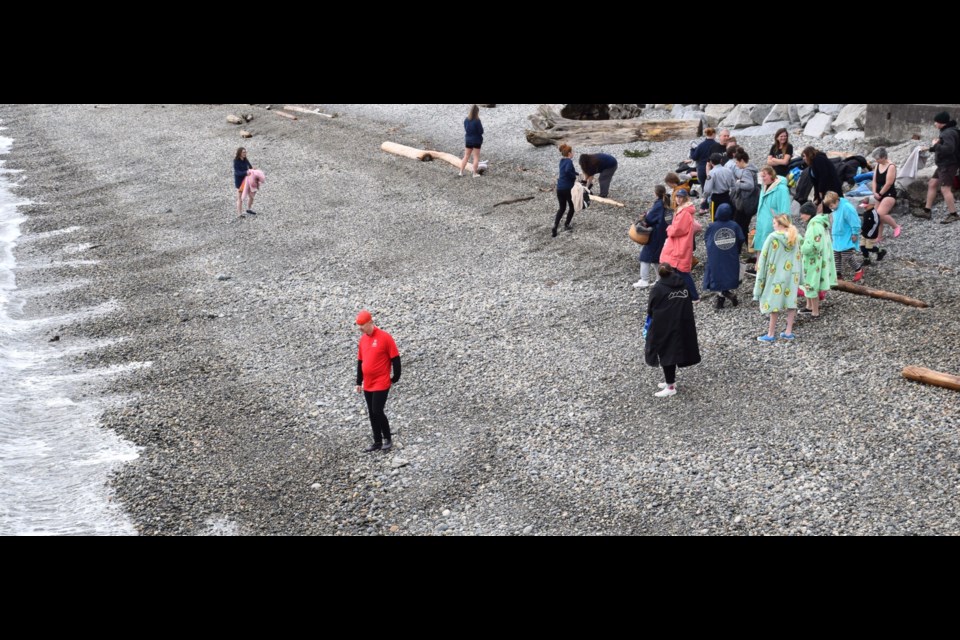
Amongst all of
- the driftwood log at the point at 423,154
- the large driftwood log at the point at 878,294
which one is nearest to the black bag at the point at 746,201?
the large driftwood log at the point at 878,294

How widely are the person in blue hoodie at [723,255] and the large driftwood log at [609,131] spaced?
11213 mm

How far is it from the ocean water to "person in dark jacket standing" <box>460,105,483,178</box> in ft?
32.6

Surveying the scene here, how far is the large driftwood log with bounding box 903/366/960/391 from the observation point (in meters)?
10.9

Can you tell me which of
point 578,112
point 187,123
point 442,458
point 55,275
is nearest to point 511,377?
point 442,458

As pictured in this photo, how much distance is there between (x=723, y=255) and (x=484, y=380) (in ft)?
14.3

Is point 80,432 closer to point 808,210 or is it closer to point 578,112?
point 808,210

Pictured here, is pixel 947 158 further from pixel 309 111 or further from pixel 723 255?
pixel 309 111

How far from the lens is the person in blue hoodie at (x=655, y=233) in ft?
47.1

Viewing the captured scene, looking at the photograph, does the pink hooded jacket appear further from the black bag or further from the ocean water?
the ocean water

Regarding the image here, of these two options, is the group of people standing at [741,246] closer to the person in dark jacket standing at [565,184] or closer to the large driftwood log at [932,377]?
the person in dark jacket standing at [565,184]

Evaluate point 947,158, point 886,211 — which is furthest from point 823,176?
point 947,158

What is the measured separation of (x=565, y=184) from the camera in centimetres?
1800

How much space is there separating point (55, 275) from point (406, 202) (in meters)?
8.83

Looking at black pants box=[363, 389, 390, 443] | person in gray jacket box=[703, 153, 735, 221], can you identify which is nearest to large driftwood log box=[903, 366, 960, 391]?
person in gray jacket box=[703, 153, 735, 221]
